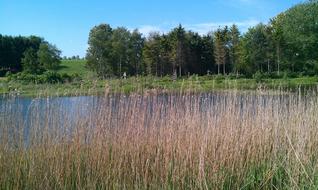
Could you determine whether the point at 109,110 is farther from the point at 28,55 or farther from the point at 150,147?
the point at 28,55

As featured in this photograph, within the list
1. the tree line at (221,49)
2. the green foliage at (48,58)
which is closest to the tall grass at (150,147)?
the tree line at (221,49)

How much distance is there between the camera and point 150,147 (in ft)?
16.2

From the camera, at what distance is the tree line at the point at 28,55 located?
4888cm

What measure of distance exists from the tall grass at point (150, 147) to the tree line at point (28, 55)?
38954 millimetres

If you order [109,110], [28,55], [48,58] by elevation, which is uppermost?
[28,55]

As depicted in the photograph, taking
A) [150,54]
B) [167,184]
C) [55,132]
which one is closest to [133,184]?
[167,184]

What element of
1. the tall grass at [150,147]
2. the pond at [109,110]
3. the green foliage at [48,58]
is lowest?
the tall grass at [150,147]

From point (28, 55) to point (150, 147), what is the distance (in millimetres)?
47259

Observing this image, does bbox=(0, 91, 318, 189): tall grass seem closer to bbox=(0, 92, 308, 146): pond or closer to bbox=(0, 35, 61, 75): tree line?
bbox=(0, 92, 308, 146): pond

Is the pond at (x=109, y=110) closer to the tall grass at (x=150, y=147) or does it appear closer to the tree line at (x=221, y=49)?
the tall grass at (x=150, y=147)

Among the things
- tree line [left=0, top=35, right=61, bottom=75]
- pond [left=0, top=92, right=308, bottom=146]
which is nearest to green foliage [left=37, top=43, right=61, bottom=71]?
tree line [left=0, top=35, right=61, bottom=75]

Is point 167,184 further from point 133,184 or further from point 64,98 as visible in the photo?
point 64,98

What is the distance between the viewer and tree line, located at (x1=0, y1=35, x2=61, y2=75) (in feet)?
160

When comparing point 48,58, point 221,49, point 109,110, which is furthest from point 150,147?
point 48,58
